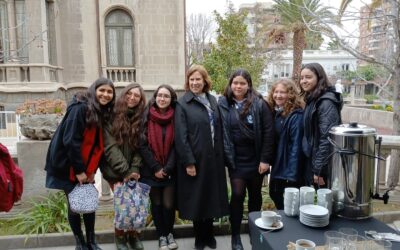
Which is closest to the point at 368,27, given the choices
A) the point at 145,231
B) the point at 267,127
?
the point at 267,127

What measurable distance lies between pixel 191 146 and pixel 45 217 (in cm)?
221

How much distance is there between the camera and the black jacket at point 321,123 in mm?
2963

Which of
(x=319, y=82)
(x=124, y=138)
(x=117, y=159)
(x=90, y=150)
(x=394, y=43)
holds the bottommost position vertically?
(x=117, y=159)

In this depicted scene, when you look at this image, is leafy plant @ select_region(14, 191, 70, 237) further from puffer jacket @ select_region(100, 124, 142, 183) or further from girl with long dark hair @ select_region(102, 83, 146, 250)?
puffer jacket @ select_region(100, 124, 142, 183)

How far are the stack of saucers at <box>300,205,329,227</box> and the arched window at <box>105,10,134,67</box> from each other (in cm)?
1223

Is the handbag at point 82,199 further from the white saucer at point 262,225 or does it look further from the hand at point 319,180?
the hand at point 319,180

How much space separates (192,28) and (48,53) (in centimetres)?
2785

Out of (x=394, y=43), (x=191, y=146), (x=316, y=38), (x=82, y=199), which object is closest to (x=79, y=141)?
(x=82, y=199)

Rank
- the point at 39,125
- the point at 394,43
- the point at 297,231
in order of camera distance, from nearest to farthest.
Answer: the point at 297,231, the point at 39,125, the point at 394,43

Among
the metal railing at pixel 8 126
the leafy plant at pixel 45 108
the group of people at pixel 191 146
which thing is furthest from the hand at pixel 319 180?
the metal railing at pixel 8 126

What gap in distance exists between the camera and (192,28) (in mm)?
38156

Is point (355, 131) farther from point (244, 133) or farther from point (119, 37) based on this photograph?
point (119, 37)

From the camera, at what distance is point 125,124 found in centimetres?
341

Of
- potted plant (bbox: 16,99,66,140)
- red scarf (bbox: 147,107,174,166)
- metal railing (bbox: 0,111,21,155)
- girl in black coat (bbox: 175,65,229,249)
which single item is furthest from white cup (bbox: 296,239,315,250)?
metal railing (bbox: 0,111,21,155)
